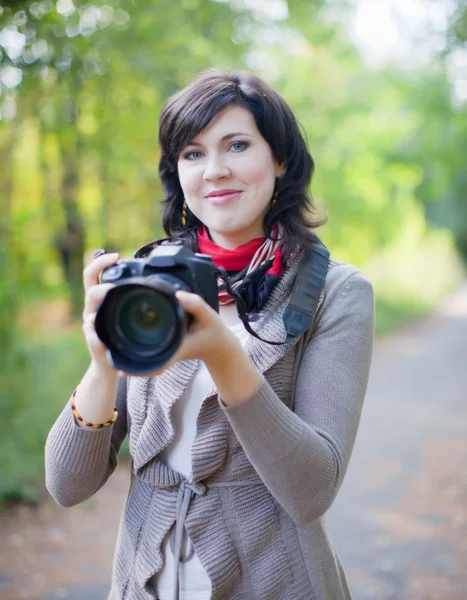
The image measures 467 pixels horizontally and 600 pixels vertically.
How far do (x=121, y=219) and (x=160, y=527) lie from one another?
8.29 meters

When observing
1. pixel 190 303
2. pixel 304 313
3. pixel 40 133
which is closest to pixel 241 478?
pixel 304 313

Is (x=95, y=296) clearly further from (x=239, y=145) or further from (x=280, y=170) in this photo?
(x=280, y=170)

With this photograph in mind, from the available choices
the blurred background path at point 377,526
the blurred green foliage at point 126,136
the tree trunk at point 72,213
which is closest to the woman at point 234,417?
the blurred green foliage at point 126,136

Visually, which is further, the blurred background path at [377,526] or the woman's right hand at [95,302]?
the blurred background path at [377,526]

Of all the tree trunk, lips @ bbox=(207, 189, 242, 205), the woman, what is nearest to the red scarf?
the woman

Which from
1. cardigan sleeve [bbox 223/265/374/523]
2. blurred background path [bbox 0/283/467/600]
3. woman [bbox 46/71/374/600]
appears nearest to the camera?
cardigan sleeve [bbox 223/265/374/523]

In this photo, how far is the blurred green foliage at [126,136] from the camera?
527 centimetres

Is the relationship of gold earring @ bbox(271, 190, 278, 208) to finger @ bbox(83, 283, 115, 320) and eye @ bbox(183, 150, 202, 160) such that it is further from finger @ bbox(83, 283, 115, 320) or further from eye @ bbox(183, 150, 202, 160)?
finger @ bbox(83, 283, 115, 320)

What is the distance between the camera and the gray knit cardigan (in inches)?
59.6

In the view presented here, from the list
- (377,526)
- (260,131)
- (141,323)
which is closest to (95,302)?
(141,323)

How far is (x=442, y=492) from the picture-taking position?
5844 mm

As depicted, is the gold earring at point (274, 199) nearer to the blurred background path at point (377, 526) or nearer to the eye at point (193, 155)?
the eye at point (193, 155)

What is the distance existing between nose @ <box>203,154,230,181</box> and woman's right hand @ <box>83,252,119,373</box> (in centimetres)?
36

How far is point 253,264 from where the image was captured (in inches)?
66.4
